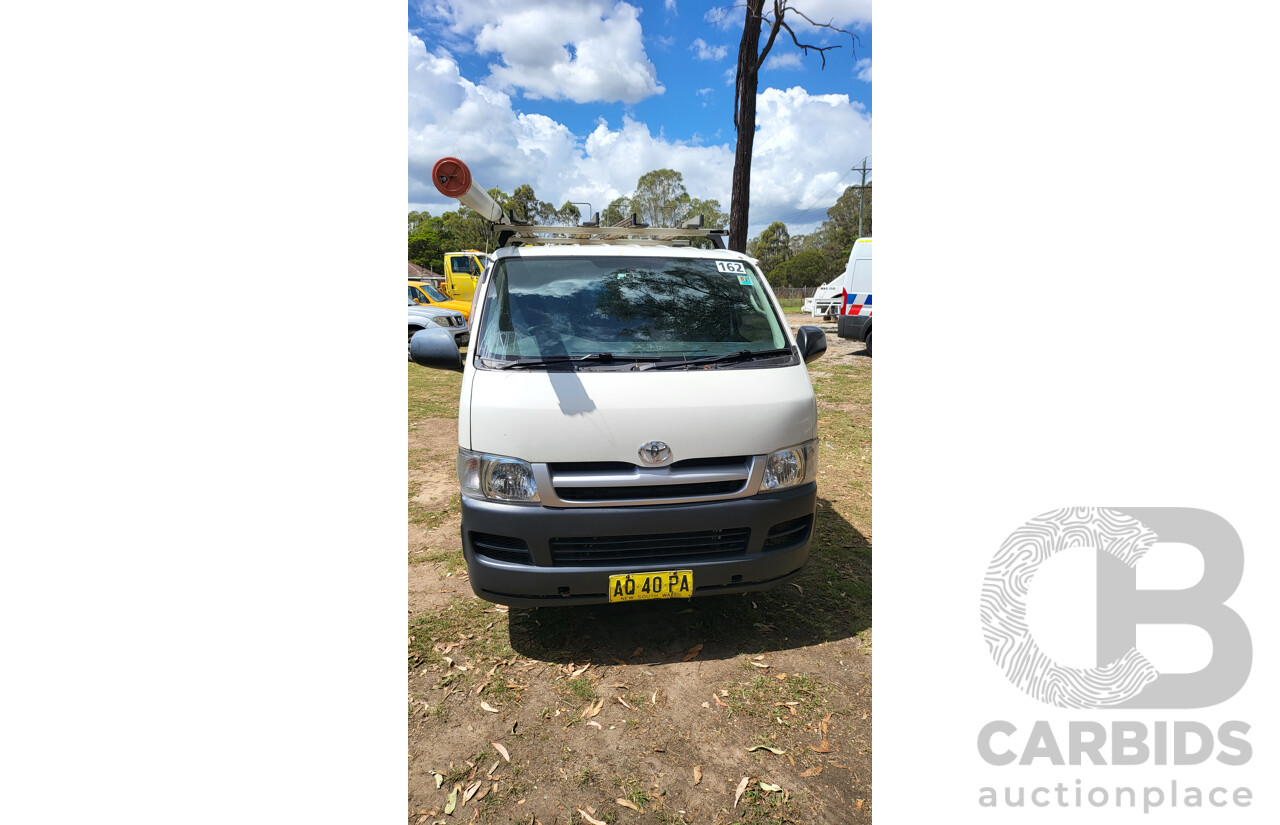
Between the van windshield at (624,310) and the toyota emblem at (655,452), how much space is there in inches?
18.8

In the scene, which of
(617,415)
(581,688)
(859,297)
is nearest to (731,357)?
(617,415)

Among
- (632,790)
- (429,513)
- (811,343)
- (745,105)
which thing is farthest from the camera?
(745,105)

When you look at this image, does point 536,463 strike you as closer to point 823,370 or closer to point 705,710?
point 705,710

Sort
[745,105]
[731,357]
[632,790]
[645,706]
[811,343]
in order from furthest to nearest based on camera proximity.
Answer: [745,105]
[811,343]
[731,357]
[645,706]
[632,790]

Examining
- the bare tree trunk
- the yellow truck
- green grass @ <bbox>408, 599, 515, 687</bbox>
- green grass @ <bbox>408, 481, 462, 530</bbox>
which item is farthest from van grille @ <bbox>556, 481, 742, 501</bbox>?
the yellow truck

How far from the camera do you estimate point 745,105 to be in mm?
7051

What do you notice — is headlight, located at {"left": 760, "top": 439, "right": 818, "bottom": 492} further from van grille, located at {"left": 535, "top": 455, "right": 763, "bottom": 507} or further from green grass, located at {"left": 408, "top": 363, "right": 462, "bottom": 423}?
green grass, located at {"left": 408, "top": 363, "right": 462, "bottom": 423}

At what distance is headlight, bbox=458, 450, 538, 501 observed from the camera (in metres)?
2.82

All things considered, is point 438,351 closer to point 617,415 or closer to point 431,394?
point 617,415

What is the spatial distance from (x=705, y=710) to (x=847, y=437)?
5.22m

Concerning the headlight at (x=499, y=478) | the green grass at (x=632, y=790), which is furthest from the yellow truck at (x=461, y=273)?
the green grass at (x=632, y=790)

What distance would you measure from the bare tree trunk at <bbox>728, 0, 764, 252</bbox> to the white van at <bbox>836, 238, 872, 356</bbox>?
7.61 m

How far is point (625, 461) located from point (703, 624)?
1162 millimetres

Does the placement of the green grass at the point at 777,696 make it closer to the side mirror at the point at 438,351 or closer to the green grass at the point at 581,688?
the green grass at the point at 581,688
